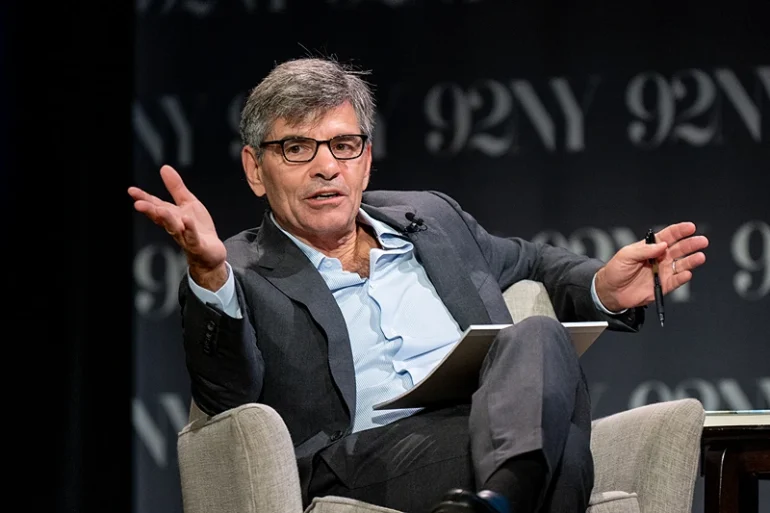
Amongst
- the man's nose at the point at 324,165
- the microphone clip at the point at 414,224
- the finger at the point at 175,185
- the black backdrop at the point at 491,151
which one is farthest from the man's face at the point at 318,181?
the black backdrop at the point at 491,151

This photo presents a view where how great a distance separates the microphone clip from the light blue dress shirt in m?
0.03

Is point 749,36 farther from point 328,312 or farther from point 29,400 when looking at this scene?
point 29,400

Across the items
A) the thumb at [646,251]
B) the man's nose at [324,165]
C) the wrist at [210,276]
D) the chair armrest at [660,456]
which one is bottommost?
the chair armrest at [660,456]

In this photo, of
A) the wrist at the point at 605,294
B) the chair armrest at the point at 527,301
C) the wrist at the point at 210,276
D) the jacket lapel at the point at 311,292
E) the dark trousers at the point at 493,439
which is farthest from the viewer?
the chair armrest at the point at 527,301

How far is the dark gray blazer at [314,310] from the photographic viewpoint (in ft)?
6.97

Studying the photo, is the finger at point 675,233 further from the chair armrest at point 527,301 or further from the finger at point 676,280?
the chair armrest at point 527,301

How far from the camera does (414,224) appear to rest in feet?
8.49

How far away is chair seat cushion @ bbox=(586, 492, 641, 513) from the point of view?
2.00m

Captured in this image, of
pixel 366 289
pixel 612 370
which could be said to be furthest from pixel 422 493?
pixel 612 370

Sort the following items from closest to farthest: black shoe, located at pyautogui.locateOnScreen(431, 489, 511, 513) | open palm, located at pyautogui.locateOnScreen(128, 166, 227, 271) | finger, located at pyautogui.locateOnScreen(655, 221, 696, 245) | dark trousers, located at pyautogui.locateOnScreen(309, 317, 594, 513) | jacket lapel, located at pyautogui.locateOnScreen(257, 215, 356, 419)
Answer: black shoe, located at pyautogui.locateOnScreen(431, 489, 511, 513), dark trousers, located at pyautogui.locateOnScreen(309, 317, 594, 513), open palm, located at pyautogui.locateOnScreen(128, 166, 227, 271), jacket lapel, located at pyautogui.locateOnScreen(257, 215, 356, 419), finger, located at pyautogui.locateOnScreen(655, 221, 696, 245)

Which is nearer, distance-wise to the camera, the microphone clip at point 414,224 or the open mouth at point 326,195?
the open mouth at point 326,195

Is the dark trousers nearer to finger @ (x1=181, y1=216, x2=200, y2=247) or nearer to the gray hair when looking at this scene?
finger @ (x1=181, y1=216, x2=200, y2=247)

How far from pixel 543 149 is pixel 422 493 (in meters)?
1.79

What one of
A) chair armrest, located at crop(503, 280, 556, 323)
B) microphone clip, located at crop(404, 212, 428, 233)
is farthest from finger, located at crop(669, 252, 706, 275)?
microphone clip, located at crop(404, 212, 428, 233)
